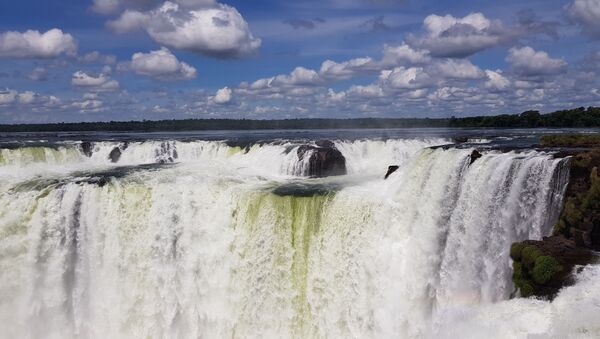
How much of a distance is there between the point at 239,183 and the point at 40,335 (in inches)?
271

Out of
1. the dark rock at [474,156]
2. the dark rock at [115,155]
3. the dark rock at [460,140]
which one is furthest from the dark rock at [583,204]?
the dark rock at [115,155]

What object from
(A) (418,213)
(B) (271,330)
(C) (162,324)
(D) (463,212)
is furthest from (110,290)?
(D) (463,212)

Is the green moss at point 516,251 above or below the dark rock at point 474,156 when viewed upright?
below

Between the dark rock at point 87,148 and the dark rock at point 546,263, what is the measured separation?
72.3 feet

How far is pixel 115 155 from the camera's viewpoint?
86.3 ft

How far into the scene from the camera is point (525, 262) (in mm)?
8906

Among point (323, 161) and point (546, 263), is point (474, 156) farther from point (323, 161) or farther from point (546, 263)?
point (323, 161)

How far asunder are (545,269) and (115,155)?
869 inches

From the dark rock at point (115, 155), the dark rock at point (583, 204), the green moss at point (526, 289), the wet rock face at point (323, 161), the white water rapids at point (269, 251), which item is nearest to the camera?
the green moss at point (526, 289)

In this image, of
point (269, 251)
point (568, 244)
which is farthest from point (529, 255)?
point (269, 251)

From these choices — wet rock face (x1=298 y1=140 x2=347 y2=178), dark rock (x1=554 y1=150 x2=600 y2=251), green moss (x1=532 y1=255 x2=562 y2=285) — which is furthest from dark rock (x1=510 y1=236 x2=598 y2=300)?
wet rock face (x1=298 y1=140 x2=347 y2=178)

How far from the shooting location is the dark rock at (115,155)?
26094mm

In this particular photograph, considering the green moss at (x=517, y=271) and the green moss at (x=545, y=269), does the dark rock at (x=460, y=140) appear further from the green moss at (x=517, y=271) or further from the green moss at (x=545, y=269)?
the green moss at (x=545, y=269)

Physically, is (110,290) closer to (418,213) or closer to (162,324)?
(162,324)
